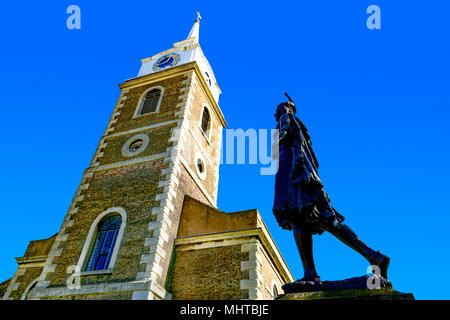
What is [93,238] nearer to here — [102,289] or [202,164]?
[102,289]

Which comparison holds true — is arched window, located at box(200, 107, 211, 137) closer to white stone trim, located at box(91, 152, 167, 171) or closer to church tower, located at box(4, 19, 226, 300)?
church tower, located at box(4, 19, 226, 300)

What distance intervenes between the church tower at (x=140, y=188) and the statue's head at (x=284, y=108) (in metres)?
6.60

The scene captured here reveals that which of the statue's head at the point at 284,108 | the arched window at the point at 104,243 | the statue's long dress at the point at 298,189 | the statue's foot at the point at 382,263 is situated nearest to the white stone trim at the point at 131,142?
the arched window at the point at 104,243

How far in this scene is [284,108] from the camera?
5227mm

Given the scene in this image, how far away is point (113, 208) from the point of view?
12375 millimetres

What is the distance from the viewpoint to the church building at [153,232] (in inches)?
400

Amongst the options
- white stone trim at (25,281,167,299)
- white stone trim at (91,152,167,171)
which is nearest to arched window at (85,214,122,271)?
white stone trim at (25,281,167,299)

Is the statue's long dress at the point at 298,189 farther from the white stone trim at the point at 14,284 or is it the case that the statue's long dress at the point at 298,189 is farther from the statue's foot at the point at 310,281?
the white stone trim at the point at 14,284

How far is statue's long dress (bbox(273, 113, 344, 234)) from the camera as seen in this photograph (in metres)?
4.13
